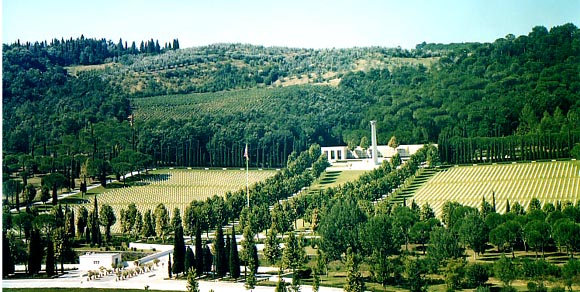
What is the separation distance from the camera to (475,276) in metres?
13.1

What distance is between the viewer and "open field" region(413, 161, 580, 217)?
1845 centimetres

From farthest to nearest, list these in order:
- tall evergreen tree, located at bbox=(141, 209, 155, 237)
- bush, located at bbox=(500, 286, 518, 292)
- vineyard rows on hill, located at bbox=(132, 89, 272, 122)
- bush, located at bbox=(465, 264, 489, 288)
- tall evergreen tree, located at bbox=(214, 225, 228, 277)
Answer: vineyard rows on hill, located at bbox=(132, 89, 272, 122) → tall evergreen tree, located at bbox=(141, 209, 155, 237) → tall evergreen tree, located at bbox=(214, 225, 228, 277) → bush, located at bbox=(465, 264, 489, 288) → bush, located at bbox=(500, 286, 518, 292)

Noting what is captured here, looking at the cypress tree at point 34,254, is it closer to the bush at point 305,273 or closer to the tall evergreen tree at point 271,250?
the tall evergreen tree at point 271,250

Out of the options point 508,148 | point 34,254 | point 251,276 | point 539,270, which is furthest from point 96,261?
point 508,148

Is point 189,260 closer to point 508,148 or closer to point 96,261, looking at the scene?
point 96,261

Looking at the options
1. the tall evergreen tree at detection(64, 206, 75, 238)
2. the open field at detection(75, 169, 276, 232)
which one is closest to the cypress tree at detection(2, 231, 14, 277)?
the tall evergreen tree at detection(64, 206, 75, 238)

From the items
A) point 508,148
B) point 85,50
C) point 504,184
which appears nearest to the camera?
point 504,184

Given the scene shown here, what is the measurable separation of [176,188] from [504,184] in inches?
344

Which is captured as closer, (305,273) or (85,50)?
(305,273)

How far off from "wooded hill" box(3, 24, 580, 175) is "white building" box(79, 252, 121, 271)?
7968 millimetres

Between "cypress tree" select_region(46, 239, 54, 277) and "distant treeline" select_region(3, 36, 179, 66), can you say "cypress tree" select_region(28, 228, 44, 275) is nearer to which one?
"cypress tree" select_region(46, 239, 54, 277)

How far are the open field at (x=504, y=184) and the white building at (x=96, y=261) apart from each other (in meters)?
6.97

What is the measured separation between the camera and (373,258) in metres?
14.7

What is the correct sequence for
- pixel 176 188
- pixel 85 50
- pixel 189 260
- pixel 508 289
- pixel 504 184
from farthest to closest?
1. pixel 85 50
2. pixel 176 188
3. pixel 504 184
4. pixel 189 260
5. pixel 508 289
